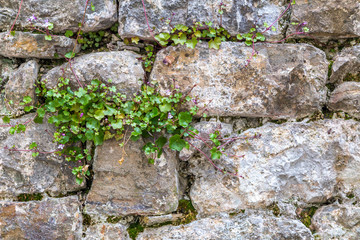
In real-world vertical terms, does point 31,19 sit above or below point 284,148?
above

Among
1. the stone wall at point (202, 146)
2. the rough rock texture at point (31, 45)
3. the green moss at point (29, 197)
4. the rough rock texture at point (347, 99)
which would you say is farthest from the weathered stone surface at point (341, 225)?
the rough rock texture at point (31, 45)

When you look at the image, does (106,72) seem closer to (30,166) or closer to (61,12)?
(61,12)

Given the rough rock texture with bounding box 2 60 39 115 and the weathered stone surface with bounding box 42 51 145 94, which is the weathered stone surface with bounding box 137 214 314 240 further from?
the rough rock texture with bounding box 2 60 39 115

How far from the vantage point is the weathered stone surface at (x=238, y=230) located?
5.18 feet

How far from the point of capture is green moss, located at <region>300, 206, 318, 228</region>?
5.43ft

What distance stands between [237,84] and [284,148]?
0.45 m

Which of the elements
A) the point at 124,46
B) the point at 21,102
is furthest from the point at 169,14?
the point at 21,102

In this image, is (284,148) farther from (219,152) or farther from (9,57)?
(9,57)

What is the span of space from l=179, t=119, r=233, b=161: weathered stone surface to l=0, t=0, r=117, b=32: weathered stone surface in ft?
2.65

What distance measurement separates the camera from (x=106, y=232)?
5.40 ft

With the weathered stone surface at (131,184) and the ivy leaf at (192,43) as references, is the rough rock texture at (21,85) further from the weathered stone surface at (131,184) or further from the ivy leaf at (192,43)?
the ivy leaf at (192,43)

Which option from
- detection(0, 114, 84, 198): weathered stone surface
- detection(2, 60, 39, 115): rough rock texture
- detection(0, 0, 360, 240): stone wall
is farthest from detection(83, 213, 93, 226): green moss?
detection(2, 60, 39, 115): rough rock texture

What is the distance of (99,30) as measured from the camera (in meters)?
1.71

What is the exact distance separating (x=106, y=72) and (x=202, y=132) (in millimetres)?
630
